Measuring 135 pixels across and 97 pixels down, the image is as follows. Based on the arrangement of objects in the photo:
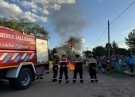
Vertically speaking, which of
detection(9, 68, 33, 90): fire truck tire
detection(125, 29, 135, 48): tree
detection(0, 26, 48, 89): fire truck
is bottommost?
detection(9, 68, 33, 90): fire truck tire

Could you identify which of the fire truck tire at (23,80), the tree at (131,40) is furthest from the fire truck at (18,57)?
the tree at (131,40)

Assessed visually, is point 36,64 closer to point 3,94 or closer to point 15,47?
point 15,47

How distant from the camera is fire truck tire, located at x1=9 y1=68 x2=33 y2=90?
38.8 feet

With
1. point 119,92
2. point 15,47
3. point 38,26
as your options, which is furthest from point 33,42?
point 38,26

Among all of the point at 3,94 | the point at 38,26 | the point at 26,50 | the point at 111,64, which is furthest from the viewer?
the point at 38,26

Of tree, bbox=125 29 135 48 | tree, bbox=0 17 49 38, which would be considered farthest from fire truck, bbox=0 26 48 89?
tree, bbox=125 29 135 48

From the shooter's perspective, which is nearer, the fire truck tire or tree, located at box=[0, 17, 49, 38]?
the fire truck tire

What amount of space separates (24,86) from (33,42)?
8.05 feet

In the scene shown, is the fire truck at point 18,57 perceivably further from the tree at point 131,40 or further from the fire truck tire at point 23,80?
the tree at point 131,40

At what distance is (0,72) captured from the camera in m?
11.5

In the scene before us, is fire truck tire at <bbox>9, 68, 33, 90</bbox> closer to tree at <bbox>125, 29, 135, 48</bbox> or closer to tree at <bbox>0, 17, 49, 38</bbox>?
tree at <bbox>0, 17, 49, 38</bbox>

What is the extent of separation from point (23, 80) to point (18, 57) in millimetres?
1143

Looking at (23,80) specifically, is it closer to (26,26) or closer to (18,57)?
(18,57)

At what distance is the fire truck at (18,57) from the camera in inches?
439
